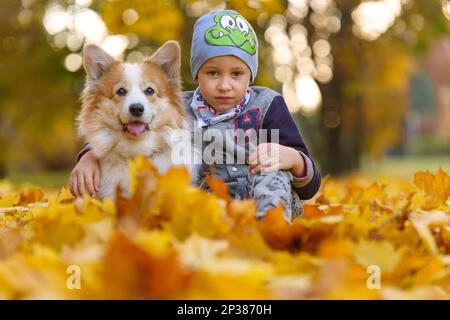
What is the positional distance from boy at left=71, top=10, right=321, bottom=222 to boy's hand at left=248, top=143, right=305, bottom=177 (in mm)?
12

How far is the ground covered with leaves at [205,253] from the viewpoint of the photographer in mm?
1085

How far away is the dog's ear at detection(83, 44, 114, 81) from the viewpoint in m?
2.38

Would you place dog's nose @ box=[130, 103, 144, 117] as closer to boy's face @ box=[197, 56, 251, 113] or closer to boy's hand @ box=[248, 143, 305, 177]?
boy's face @ box=[197, 56, 251, 113]

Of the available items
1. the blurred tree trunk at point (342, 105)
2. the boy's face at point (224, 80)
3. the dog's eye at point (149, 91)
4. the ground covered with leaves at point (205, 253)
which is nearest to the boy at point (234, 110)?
the boy's face at point (224, 80)

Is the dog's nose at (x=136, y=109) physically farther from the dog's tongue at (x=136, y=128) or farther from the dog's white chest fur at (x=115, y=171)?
the dog's white chest fur at (x=115, y=171)

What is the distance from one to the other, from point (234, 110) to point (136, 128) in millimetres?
411

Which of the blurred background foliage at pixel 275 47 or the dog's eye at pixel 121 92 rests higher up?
the blurred background foliage at pixel 275 47

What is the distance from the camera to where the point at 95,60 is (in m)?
2.41

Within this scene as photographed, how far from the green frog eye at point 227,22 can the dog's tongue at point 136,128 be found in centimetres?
53

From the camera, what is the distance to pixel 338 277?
1154mm

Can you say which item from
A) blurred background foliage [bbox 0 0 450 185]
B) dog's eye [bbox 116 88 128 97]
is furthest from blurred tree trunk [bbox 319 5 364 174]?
dog's eye [bbox 116 88 128 97]

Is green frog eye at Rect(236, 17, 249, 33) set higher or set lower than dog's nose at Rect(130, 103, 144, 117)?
higher

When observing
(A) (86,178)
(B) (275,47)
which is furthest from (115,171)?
(B) (275,47)
